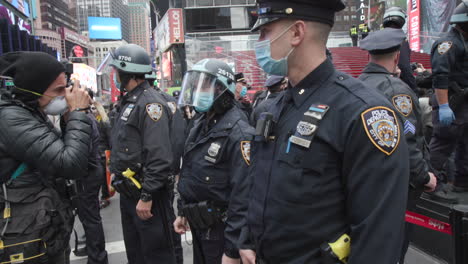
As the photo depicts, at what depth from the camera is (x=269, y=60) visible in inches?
64.7

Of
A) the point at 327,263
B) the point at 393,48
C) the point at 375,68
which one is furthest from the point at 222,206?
the point at 393,48

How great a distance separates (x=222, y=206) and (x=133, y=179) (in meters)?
1.15

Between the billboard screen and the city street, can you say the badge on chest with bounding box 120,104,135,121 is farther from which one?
the billboard screen

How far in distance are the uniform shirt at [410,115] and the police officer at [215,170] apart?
1110mm

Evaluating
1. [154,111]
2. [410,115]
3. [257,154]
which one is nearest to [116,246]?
[154,111]

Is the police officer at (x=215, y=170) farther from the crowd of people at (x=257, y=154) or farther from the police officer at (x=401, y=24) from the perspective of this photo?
the police officer at (x=401, y=24)

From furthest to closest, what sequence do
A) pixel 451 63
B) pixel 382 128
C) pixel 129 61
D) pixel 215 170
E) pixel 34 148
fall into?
pixel 451 63
pixel 129 61
pixel 215 170
pixel 34 148
pixel 382 128

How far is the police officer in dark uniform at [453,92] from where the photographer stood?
148 inches

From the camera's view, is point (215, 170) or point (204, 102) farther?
point (204, 102)

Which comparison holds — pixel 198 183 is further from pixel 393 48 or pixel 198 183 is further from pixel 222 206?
pixel 393 48

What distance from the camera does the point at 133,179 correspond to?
3.44m

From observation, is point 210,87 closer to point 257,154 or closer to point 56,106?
point 56,106

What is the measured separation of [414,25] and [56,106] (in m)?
21.3

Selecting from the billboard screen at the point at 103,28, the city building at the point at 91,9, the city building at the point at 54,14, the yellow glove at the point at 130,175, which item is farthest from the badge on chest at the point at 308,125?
the city building at the point at 91,9
